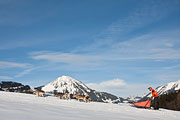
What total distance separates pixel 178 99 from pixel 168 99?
23.1 ft

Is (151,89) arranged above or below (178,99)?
above

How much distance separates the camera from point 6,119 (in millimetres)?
4246

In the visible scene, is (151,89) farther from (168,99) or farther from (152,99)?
(168,99)

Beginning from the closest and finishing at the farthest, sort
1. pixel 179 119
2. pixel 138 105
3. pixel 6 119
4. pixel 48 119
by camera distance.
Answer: pixel 6 119 < pixel 48 119 < pixel 179 119 < pixel 138 105

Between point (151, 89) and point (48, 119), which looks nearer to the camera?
point (48, 119)

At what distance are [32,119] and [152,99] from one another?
51.8 feet

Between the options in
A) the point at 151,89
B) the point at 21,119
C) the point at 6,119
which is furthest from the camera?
the point at 151,89

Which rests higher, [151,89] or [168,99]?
[151,89]

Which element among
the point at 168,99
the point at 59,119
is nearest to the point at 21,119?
the point at 59,119

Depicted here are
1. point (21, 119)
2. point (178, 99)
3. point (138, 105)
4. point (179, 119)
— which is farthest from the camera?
point (178, 99)

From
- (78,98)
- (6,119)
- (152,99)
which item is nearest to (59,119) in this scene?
(6,119)

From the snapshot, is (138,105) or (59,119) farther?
(138,105)

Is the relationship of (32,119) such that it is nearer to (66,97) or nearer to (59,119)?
(59,119)

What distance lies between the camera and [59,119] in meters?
5.32
